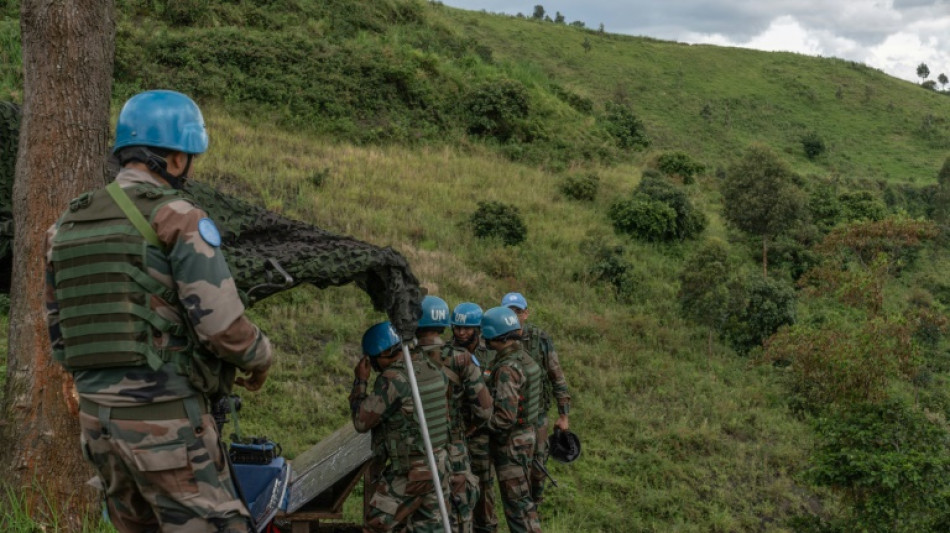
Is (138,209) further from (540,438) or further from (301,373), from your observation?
(301,373)

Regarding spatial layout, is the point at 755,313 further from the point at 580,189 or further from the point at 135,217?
the point at 135,217

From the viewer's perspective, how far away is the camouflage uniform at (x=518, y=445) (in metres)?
6.29

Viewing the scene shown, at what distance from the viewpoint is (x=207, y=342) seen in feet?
9.00

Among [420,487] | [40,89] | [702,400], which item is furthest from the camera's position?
[702,400]

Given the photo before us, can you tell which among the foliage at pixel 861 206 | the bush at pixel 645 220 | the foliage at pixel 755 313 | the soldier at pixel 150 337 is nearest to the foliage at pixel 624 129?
the foliage at pixel 861 206

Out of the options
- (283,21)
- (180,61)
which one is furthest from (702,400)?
(283,21)

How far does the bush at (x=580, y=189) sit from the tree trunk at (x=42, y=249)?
1712cm

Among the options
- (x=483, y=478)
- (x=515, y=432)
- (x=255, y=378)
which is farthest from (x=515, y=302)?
(x=255, y=378)

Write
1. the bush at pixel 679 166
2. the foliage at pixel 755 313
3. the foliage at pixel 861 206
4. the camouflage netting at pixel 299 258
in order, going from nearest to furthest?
the camouflage netting at pixel 299 258
the foliage at pixel 755 313
the foliage at pixel 861 206
the bush at pixel 679 166

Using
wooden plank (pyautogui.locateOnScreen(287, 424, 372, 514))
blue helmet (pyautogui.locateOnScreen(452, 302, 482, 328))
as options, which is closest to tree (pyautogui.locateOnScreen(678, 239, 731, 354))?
blue helmet (pyautogui.locateOnScreen(452, 302, 482, 328))

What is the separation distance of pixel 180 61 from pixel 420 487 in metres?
18.8

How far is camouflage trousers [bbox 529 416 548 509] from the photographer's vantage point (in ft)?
22.4

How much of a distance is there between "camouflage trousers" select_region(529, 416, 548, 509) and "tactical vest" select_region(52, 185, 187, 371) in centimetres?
458

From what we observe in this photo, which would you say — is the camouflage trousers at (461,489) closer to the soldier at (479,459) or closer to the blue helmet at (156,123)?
the soldier at (479,459)
